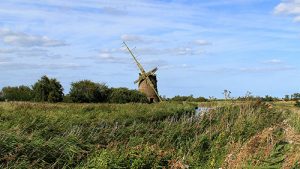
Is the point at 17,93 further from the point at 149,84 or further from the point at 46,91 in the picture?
the point at 149,84

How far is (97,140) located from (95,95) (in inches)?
1242

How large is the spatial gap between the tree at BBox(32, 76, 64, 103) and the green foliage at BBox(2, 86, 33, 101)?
0.85 meters

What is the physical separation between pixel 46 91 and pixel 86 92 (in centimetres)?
324

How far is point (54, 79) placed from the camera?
42406mm

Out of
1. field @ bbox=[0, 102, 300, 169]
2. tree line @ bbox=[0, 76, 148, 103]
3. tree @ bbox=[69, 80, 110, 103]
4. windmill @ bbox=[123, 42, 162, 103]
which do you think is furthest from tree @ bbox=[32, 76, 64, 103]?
field @ bbox=[0, 102, 300, 169]

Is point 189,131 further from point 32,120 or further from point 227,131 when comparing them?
point 32,120

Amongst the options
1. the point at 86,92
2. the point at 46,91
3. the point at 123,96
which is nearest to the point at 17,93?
the point at 46,91

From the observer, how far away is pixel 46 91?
138 feet

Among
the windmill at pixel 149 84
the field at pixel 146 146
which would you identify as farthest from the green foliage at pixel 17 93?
the field at pixel 146 146

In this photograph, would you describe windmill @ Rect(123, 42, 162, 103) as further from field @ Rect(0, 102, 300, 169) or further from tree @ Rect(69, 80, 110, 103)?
field @ Rect(0, 102, 300, 169)

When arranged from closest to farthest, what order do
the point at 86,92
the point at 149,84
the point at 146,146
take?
1. the point at 146,146
2. the point at 86,92
3. the point at 149,84

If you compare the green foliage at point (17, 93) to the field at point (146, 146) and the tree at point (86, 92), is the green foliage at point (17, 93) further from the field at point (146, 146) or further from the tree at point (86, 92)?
the field at point (146, 146)

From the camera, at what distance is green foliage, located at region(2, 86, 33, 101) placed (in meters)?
42.6

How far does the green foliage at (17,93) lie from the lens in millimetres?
42625
